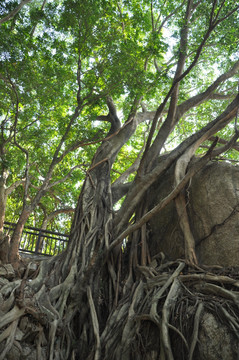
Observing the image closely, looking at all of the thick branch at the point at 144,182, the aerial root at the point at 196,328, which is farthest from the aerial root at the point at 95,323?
the thick branch at the point at 144,182

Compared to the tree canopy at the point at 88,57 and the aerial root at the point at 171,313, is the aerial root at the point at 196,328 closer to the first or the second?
the aerial root at the point at 171,313

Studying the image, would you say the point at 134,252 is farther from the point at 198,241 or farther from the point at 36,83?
the point at 36,83

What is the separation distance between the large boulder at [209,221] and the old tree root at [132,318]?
0.30 m

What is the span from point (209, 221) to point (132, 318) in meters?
1.37

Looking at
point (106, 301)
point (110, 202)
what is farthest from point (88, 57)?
point (106, 301)

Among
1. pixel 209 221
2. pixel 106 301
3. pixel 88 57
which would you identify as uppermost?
pixel 88 57

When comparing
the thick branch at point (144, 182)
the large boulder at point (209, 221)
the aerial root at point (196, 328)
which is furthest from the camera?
the thick branch at point (144, 182)

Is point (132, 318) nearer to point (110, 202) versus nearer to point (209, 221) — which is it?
point (209, 221)

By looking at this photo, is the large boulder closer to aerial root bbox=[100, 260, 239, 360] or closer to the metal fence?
aerial root bbox=[100, 260, 239, 360]

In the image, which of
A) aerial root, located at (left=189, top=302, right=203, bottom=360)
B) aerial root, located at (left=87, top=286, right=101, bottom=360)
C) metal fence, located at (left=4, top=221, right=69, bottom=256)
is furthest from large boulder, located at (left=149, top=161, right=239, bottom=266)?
metal fence, located at (left=4, top=221, right=69, bottom=256)

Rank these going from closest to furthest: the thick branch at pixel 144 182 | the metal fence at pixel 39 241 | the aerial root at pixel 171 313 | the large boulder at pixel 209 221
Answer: the aerial root at pixel 171 313 < the large boulder at pixel 209 221 < the thick branch at pixel 144 182 < the metal fence at pixel 39 241

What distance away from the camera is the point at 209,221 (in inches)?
127

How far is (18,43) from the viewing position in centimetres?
517

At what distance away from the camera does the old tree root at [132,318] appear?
215 centimetres
